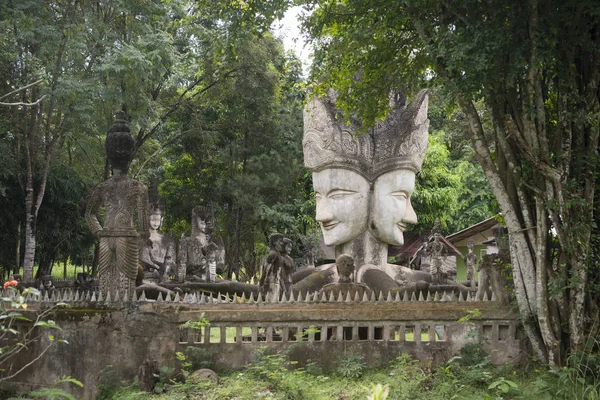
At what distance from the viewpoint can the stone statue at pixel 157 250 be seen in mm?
17547

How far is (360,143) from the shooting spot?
46.3 feet

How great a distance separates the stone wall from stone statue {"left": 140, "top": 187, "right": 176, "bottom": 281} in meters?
9.23

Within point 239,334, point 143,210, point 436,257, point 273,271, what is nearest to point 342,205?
point 273,271

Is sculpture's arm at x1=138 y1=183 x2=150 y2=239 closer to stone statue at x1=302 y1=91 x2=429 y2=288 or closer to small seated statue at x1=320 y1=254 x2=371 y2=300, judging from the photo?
small seated statue at x1=320 y1=254 x2=371 y2=300

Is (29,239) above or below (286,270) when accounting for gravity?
above

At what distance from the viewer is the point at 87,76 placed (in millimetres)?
19047

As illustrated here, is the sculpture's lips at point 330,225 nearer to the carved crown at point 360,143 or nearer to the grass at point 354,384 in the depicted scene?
the carved crown at point 360,143

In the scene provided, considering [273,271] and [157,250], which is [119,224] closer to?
[273,271]

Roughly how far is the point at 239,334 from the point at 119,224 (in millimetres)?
2527

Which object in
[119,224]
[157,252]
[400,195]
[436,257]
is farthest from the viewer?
[157,252]

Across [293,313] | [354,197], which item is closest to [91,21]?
[354,197]

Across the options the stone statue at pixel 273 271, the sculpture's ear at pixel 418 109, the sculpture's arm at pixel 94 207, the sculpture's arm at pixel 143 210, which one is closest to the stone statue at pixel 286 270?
the stone statue at pixel 273 271

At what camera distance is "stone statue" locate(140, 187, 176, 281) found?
1755 centimetres

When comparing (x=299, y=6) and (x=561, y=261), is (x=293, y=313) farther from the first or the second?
(x=299, y=6)
